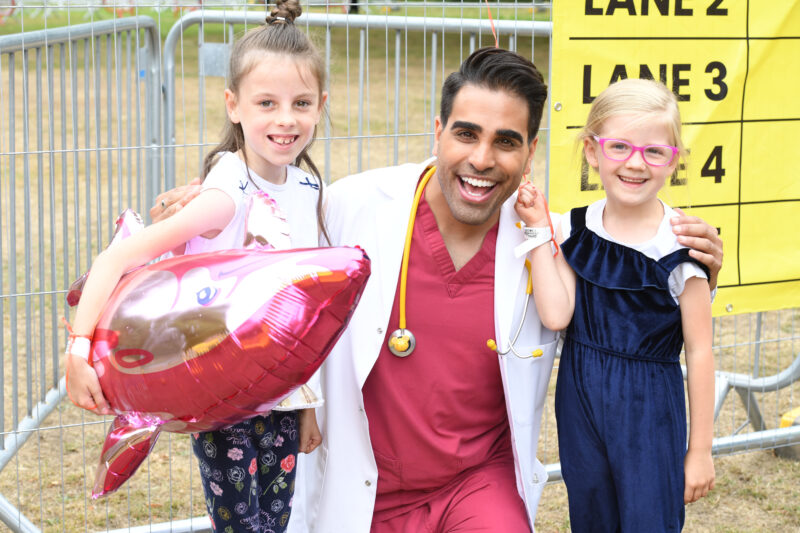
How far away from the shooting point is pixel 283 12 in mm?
2582

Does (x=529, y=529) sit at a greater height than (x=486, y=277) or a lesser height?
lesser

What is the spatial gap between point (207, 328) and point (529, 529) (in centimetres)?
116

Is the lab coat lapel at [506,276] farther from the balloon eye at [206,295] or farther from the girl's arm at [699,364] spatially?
the balloon eye at [206,295]

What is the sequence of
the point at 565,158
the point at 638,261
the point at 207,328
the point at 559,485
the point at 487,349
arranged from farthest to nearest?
the point at 559,485, the point at 565,158, the point at 487,349, the point at 638,261, the point at 207,328

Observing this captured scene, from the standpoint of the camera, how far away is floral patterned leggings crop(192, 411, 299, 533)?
2504mm

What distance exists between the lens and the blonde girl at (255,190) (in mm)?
2402

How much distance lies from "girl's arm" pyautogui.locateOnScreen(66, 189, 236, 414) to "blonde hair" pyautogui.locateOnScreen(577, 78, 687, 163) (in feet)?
3.23

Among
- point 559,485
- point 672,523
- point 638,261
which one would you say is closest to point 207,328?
point 638,261

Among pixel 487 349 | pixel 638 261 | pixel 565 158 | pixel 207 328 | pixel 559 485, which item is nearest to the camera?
pixel 207 328

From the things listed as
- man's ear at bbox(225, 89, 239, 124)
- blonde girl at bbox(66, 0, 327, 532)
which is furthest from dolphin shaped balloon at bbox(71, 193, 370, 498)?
man's ear at bbox(225, 89, 239, 124)

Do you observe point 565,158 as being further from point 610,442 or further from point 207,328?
point 207,328

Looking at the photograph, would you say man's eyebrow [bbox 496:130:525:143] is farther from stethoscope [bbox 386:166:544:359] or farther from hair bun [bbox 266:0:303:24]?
hair bun [bbox 266:0:303:24]

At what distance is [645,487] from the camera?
8.36ft

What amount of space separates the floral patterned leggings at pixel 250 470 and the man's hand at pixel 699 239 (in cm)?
108
